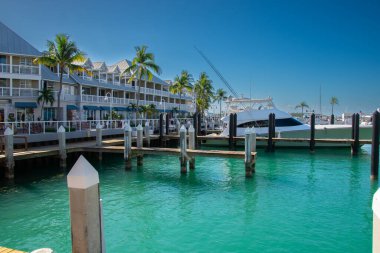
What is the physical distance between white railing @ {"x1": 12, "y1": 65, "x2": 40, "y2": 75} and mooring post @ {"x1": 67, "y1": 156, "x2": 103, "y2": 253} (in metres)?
37.1

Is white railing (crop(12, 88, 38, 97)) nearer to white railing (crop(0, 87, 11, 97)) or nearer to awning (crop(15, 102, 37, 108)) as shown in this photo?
white railing (crop(0, 87, 11, 97))

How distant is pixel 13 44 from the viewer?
36.9 meters

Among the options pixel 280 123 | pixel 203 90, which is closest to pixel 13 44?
pixel 280 123

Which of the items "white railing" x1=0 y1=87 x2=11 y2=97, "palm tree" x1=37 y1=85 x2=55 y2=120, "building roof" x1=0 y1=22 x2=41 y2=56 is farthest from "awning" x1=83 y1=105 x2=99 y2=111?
"white railing" x1=0 y1=87 x2=11 y2=97

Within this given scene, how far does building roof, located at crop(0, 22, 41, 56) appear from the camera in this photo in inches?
1419

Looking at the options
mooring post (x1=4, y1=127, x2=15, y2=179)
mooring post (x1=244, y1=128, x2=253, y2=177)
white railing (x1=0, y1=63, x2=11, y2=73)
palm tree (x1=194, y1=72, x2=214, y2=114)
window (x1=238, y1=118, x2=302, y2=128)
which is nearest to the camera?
mooring post (x1=4, y1=127, x2=15, y2=179)

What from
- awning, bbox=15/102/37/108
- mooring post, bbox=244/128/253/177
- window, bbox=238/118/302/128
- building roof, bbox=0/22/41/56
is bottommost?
mooring post, bbox=244/128/253/177

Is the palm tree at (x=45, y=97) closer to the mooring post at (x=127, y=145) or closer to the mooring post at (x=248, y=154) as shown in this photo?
the mooring post at (x=127, y=145)

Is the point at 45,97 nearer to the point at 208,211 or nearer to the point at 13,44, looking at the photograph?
the point at 13,44

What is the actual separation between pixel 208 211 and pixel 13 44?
34.7 m

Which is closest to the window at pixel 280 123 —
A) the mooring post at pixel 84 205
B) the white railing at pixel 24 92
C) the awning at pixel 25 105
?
the awning at pixel 25 105

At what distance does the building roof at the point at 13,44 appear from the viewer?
3603 cm

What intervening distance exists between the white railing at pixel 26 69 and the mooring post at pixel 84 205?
37119 mm

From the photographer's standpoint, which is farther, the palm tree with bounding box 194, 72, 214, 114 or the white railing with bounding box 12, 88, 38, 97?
the palm tree with bounding box 194, 72, 214, 114
